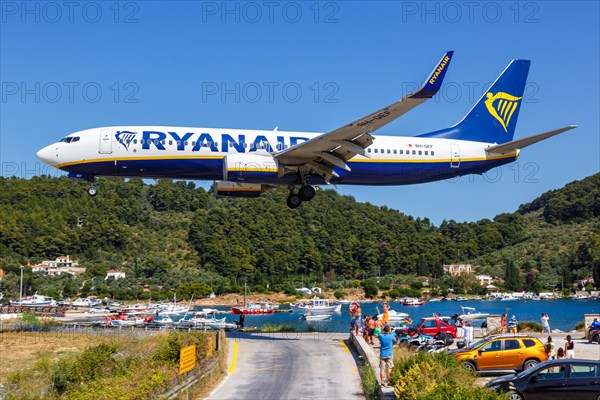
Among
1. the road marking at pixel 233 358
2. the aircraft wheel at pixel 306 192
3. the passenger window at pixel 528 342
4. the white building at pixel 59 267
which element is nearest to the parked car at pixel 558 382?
the passenger window at pixel 528 342

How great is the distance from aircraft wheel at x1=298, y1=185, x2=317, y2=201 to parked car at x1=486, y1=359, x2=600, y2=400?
22.2 meters

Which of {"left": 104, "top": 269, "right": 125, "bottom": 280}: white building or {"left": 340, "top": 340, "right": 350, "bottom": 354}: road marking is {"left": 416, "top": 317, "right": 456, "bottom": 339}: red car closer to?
{"left": 340, "top": 340, "right": 350, "bottom": 354}: road marking

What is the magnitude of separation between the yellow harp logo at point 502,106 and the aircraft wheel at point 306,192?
49.3 ft

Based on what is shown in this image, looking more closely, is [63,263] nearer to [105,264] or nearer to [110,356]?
[105,264]

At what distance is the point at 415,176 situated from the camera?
143 feet

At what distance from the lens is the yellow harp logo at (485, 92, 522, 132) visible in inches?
1903

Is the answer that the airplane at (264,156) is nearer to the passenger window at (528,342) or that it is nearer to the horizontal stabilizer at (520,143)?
the horizontal stabilizer at (520,143)

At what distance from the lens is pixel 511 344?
1032 inches

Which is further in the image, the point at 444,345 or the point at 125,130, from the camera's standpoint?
the point at 125,130

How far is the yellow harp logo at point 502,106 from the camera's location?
48344 millimetres

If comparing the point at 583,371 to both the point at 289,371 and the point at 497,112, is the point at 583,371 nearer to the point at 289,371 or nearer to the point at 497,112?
the point at 289,371

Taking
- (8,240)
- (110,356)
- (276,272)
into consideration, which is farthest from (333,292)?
(110,356)

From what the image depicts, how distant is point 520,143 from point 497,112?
761 cm

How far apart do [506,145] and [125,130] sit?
22.5 metres
